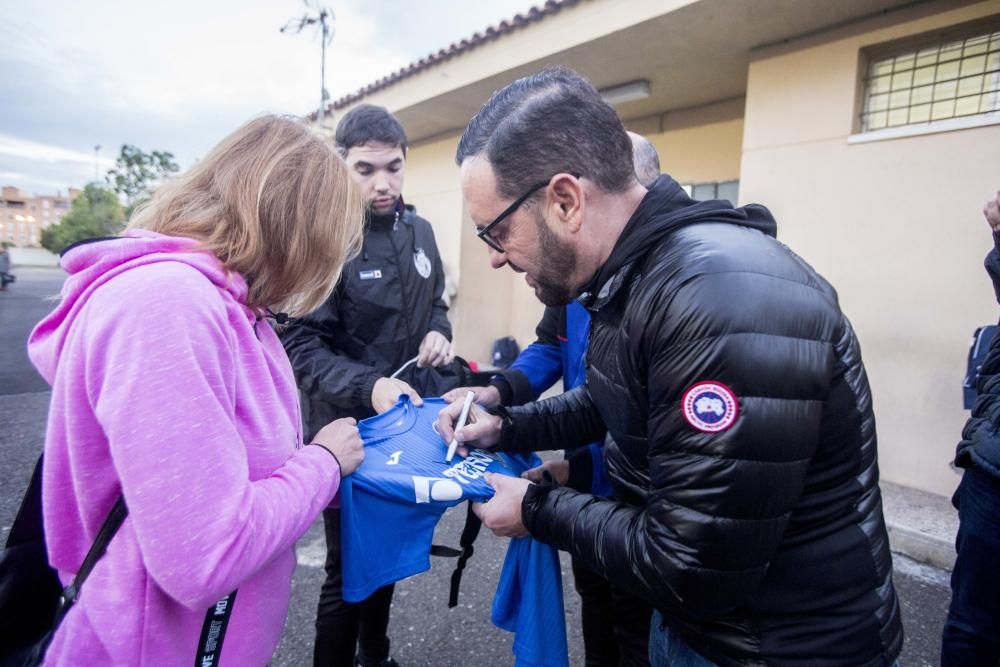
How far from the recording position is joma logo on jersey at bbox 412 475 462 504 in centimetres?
154

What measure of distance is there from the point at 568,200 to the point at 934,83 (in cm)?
463

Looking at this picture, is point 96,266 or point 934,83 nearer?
point 96,266

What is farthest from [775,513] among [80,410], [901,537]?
[901,537]

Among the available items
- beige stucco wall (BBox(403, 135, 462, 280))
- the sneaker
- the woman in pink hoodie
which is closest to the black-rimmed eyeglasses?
the woman in pink hoodie

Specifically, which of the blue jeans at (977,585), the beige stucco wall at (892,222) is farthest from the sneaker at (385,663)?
the beige stucco wall at (892,222)

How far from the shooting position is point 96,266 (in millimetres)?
966

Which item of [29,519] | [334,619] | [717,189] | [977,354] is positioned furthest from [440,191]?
[29,519]

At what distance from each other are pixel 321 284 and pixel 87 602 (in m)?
0.74

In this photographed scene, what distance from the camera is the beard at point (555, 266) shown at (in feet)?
3.98

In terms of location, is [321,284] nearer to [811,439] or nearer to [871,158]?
[811,439]

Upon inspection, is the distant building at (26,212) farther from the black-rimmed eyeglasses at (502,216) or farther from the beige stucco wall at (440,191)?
Answer: the black-rimmed eyeglasses at (502,216)

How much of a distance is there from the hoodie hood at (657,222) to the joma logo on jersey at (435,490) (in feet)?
2.16

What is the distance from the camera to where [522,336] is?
8375 millimetres

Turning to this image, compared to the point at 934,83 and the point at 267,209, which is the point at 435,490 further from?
the point at 934,83
